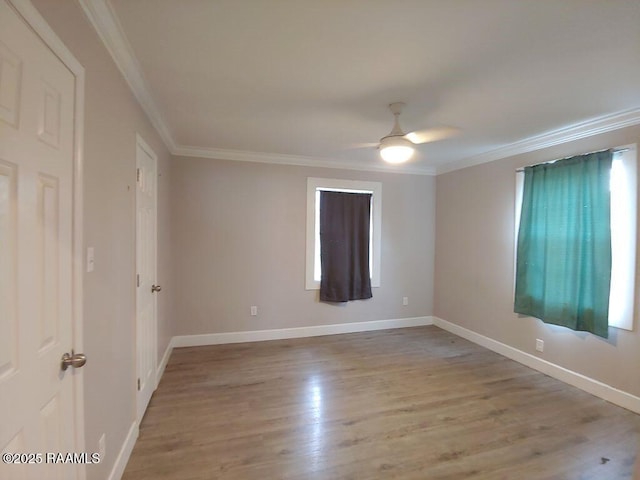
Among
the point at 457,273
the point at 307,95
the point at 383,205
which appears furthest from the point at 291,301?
the point at 307,95

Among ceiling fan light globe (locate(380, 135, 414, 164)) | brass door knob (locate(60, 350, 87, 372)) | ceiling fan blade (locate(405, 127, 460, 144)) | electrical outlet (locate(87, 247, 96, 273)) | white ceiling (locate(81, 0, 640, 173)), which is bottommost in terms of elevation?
brass door knob (locate(60, 350, 87, 372))

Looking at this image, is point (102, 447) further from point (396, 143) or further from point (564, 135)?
point (564, 135)

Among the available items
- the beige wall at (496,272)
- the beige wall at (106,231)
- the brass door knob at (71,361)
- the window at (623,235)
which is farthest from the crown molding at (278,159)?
the brass door knob at (71,361)

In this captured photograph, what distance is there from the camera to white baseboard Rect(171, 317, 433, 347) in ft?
12.7

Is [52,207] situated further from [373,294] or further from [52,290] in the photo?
[373,294]

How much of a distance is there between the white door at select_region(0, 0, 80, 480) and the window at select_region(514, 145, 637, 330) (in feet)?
12.6

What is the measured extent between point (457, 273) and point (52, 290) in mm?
4462

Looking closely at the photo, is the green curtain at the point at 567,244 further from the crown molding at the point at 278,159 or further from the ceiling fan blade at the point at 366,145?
the crown molding at the point at 278,159

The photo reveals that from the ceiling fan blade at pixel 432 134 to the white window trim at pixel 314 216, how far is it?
121cm

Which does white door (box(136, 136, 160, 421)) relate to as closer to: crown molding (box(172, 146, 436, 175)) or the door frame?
the door frame

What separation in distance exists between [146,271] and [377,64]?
90.9 inches

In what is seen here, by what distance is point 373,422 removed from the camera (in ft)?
7.75

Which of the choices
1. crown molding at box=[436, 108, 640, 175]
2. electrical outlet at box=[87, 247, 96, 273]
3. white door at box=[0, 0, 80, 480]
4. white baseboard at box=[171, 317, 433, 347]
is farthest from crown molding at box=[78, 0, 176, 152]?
crown molding at box=[436, 108, 640, 175]

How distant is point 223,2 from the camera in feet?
4.57
